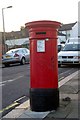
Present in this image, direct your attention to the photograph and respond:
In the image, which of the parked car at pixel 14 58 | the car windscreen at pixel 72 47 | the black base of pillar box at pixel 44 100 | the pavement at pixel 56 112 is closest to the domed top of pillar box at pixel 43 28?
the black base of pillar box at pixel 44 100

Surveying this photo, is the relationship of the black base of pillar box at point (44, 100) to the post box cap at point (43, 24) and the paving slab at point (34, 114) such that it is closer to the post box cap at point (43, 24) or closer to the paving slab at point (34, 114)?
the paving slab at point (34, 114)

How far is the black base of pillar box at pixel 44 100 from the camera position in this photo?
6477mm

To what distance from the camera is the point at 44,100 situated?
21.2 feet

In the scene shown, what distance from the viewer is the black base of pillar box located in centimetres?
648

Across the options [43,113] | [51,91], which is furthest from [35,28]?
[43,113]

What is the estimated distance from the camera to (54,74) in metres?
6.61

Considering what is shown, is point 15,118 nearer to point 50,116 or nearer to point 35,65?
point 50,116

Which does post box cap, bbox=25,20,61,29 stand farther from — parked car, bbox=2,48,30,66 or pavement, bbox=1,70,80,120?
parked car, bbox=2,48,30,66

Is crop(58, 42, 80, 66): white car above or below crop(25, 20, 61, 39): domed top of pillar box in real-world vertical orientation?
below

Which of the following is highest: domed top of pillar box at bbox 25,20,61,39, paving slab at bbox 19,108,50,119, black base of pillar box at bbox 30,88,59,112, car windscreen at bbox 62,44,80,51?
domed top of pillar box at bbox 25,20,61,39

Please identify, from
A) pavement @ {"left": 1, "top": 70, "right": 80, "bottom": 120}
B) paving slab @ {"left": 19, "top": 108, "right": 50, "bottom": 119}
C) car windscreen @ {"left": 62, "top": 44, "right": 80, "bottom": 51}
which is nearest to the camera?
pavement @ {"left": 1, "top": 70, "right": 80, "bottom": 120}

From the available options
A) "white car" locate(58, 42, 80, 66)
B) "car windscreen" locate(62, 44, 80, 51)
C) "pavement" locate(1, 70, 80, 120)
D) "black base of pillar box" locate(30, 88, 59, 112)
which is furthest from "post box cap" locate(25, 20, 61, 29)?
"car windscreen" locate(62, 44, 80, 51)

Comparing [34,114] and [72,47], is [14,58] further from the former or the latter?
[34,114]

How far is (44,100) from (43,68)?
2.18 ft
